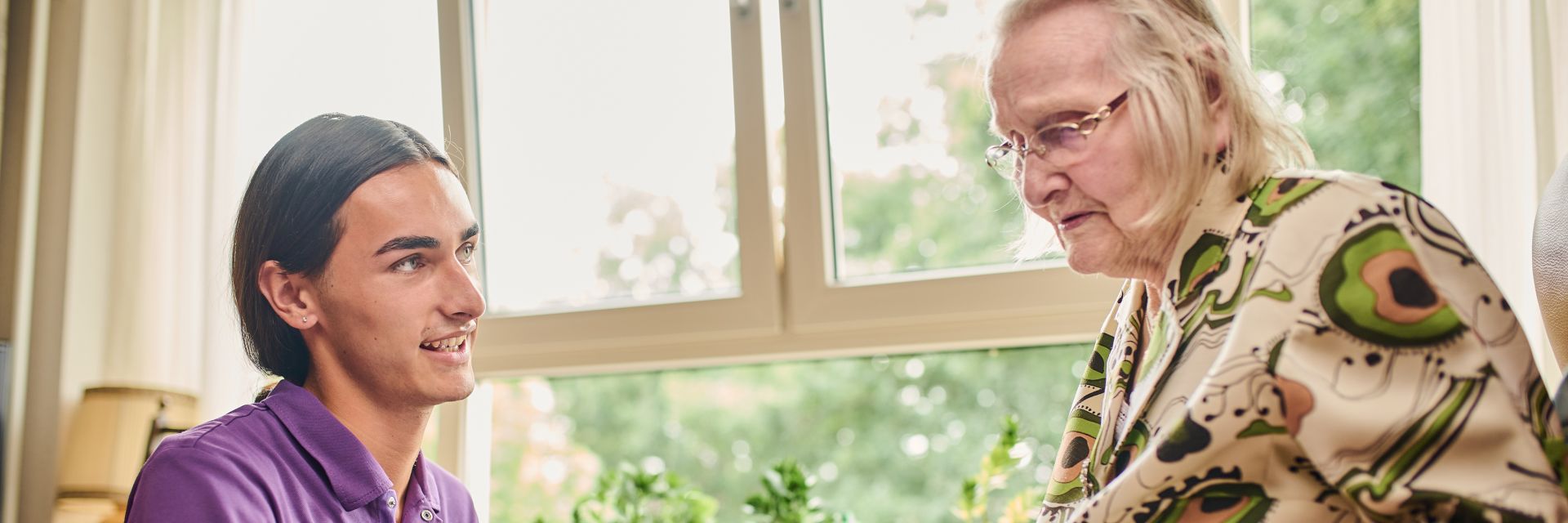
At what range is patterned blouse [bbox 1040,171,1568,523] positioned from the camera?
868 mm

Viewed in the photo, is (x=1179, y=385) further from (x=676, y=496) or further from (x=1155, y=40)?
(x=676, y=496)

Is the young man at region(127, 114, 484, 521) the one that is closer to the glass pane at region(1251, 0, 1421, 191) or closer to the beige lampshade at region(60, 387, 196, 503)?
the beige lampshade at region(60, 387, 196, 503)

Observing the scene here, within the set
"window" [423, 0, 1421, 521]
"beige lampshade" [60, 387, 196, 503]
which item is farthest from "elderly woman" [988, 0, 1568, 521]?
"beige lampshade" [60, 387, 196, 503]

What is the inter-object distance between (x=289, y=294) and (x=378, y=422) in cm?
19

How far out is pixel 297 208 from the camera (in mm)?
1475

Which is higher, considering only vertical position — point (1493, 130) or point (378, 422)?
point (1493, 130)

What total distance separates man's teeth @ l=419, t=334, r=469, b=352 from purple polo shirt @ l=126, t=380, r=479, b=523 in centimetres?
14

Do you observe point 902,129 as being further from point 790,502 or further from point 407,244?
point 407,244

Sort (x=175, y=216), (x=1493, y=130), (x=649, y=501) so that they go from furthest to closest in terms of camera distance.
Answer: (x=175, y=216) → (x=649, y=501) → (x=1493, y=130)

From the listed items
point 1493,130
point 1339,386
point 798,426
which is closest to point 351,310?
point 1339,386

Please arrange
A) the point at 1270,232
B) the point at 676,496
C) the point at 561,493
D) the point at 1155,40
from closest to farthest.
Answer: the point at 1270,232, the point at 1155,40, the point at 676,496, the point at 561,493

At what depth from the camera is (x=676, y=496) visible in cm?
239

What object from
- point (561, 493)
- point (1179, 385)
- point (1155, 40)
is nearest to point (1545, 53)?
point (1155, 40)

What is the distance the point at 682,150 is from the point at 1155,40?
155 centimetres
